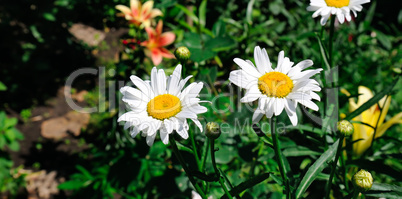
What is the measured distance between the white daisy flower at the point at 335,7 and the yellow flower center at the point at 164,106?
460mm

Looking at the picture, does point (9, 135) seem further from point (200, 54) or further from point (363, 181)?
point (363, 181)

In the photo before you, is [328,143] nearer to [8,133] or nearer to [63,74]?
[8,133]

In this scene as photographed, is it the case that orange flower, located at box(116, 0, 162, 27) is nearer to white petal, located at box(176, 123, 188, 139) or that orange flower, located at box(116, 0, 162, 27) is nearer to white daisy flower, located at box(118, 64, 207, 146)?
white daisy flower, located at box(118, 64, 207, 146)

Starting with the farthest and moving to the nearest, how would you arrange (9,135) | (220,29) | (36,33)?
(36,33) < (9,135) < (220,29)

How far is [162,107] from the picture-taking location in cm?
79

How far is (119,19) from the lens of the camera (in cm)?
258

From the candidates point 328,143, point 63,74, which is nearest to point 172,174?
point 328,143

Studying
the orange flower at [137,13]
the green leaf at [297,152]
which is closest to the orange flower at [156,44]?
the orange flower at [137,13]

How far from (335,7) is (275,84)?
35 centimetres

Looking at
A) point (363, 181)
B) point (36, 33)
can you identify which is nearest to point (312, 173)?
point (363, 181)

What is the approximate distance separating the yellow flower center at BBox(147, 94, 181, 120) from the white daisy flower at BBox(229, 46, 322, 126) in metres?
0.16

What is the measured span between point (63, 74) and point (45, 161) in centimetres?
69

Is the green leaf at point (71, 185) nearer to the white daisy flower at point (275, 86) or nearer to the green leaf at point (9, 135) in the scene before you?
the green leaf at point (9, 135)

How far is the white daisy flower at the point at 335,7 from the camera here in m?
0.89
